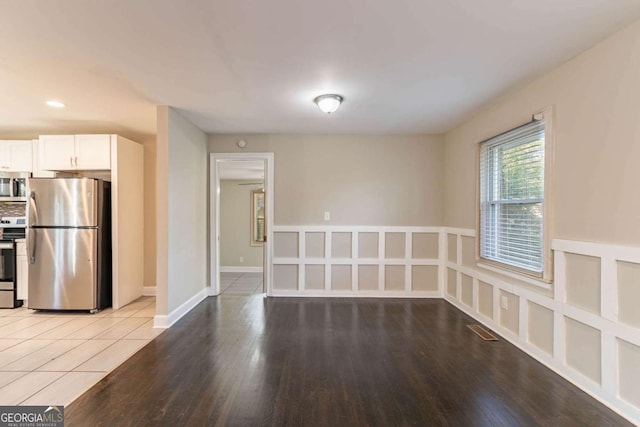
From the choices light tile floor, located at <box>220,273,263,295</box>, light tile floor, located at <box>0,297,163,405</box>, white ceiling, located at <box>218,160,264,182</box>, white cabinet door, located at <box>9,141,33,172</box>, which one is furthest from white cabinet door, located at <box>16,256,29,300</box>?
white ceiling, located at <box>218,160,264,182</box>

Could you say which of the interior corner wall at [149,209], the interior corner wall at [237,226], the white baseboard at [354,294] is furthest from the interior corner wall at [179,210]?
the interior corner wall at [237,226]

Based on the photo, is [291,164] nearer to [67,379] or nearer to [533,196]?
[533,196]

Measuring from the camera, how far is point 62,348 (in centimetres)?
285

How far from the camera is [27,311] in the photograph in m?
3.93

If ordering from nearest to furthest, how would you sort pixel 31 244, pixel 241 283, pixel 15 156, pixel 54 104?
1. pixel 54 104
2. pixel 31 244
3. pixel 15 156
4. pixel 241 283

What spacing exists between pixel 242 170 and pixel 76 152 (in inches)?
103

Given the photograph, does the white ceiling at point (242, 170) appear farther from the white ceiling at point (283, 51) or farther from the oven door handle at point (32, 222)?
the oven door handle at point (32, 222)

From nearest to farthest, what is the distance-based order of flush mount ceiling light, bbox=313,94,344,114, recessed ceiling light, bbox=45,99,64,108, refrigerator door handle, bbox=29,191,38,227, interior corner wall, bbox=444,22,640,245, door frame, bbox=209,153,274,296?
→ interior corner wall, bbox=444,22,640,245
flush mount ceiling light, bbox=313,94,344,114
recessed ceiling light, bbox=45,99,64,108
refrigerator door handle, bbox=29,191,38,227
door frame, bbox=209,153,274,296

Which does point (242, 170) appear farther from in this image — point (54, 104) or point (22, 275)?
point (22, 275)

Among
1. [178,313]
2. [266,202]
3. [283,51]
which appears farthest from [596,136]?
[178,313]

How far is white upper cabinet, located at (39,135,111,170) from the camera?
4.01 metres

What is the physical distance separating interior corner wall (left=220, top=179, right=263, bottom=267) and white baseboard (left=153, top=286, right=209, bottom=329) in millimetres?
2797

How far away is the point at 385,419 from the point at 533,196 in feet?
7.42

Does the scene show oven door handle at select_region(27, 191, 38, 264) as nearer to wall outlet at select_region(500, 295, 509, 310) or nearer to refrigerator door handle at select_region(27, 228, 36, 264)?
refrigerator door handle at select_region(27, 228, 36, 264)
